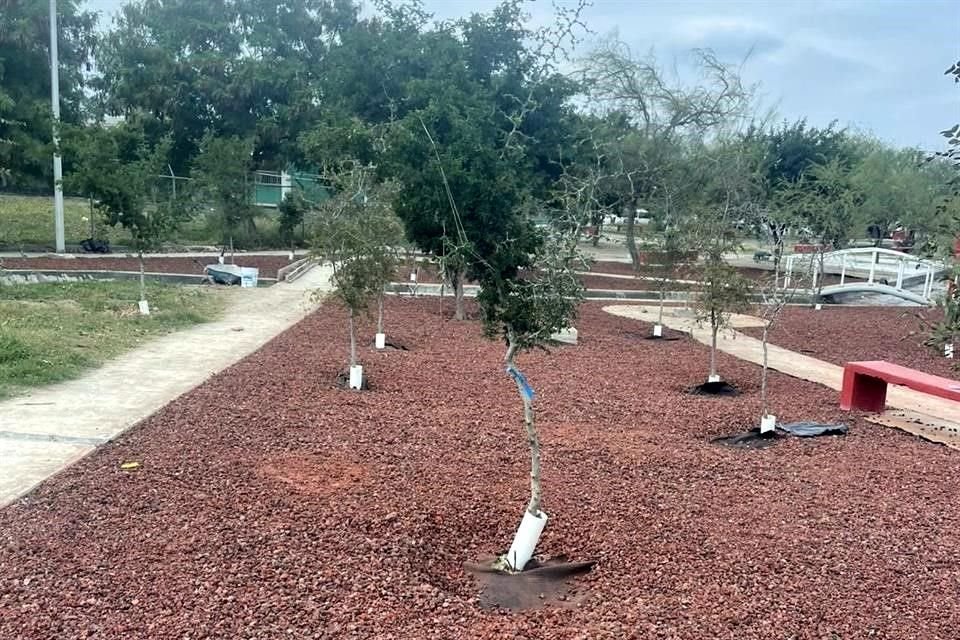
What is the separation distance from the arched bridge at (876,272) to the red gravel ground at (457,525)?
922 cm

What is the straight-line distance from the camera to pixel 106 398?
23.8 ft

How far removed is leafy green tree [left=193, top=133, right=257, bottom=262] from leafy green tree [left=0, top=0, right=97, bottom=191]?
324cm

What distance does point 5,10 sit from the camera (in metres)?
21.8

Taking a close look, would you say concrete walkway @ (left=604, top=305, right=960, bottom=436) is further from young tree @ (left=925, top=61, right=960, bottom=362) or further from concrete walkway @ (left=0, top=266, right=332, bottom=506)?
concrete walkway @ (left=0, top=266, right=332, bottom=506)

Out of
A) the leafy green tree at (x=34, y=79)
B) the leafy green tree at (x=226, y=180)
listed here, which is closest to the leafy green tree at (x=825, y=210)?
the leafy green tree at (x=226, y=180)

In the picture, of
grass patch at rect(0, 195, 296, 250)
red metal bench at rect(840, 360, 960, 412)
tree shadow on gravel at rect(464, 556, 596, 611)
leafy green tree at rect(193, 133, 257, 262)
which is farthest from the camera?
grass patch at rect(0, 195, 296, 250)

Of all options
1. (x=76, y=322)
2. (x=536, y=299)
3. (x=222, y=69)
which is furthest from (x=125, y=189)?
(x=222, y=69)

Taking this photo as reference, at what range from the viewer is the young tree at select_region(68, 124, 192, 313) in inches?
477

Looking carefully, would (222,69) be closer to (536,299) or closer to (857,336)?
(857,336)

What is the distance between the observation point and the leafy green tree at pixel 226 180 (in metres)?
19.0

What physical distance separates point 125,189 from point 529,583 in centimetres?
1073

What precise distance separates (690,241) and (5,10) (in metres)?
20.9

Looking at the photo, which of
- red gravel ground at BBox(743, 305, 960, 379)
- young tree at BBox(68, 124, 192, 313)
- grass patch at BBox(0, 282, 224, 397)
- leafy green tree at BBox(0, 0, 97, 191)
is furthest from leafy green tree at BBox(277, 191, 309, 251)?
red gravel ground at BBox(743, 305, 960, 379)

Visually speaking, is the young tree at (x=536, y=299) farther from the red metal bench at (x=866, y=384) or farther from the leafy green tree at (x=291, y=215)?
the leafy green tree at (x=291, y=215)
